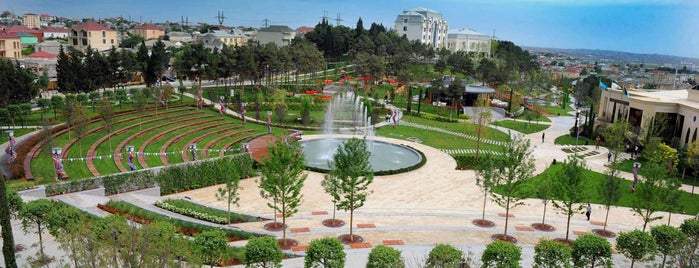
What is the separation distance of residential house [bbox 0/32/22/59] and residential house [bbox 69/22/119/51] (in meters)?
20.5

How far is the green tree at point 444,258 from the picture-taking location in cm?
1460

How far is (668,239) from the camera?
18734mm

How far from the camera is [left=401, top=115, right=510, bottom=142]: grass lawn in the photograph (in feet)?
160

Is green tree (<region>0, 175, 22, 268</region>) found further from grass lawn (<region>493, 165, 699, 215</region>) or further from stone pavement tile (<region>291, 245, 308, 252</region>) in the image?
grass lawn (<region>493, 165, 699, 215</region>)

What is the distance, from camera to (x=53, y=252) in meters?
17.6

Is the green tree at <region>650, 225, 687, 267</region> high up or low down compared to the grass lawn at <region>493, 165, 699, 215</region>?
up

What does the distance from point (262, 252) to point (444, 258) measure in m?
5.59

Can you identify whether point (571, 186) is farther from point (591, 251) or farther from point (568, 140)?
point (568, 140)

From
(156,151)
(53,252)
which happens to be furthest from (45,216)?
(156,151)

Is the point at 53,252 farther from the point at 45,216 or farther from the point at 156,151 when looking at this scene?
the point at 156,151

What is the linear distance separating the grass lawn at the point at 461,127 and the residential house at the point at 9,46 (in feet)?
223

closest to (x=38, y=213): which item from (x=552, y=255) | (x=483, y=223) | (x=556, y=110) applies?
(x=552, y=255)

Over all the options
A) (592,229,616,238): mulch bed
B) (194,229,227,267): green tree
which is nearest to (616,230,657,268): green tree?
(592,229,616,238): mulch bed

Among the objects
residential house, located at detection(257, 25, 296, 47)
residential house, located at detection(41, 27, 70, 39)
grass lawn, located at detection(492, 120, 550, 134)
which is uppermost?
residential house, located at detection(257, 25, 296, 47)
